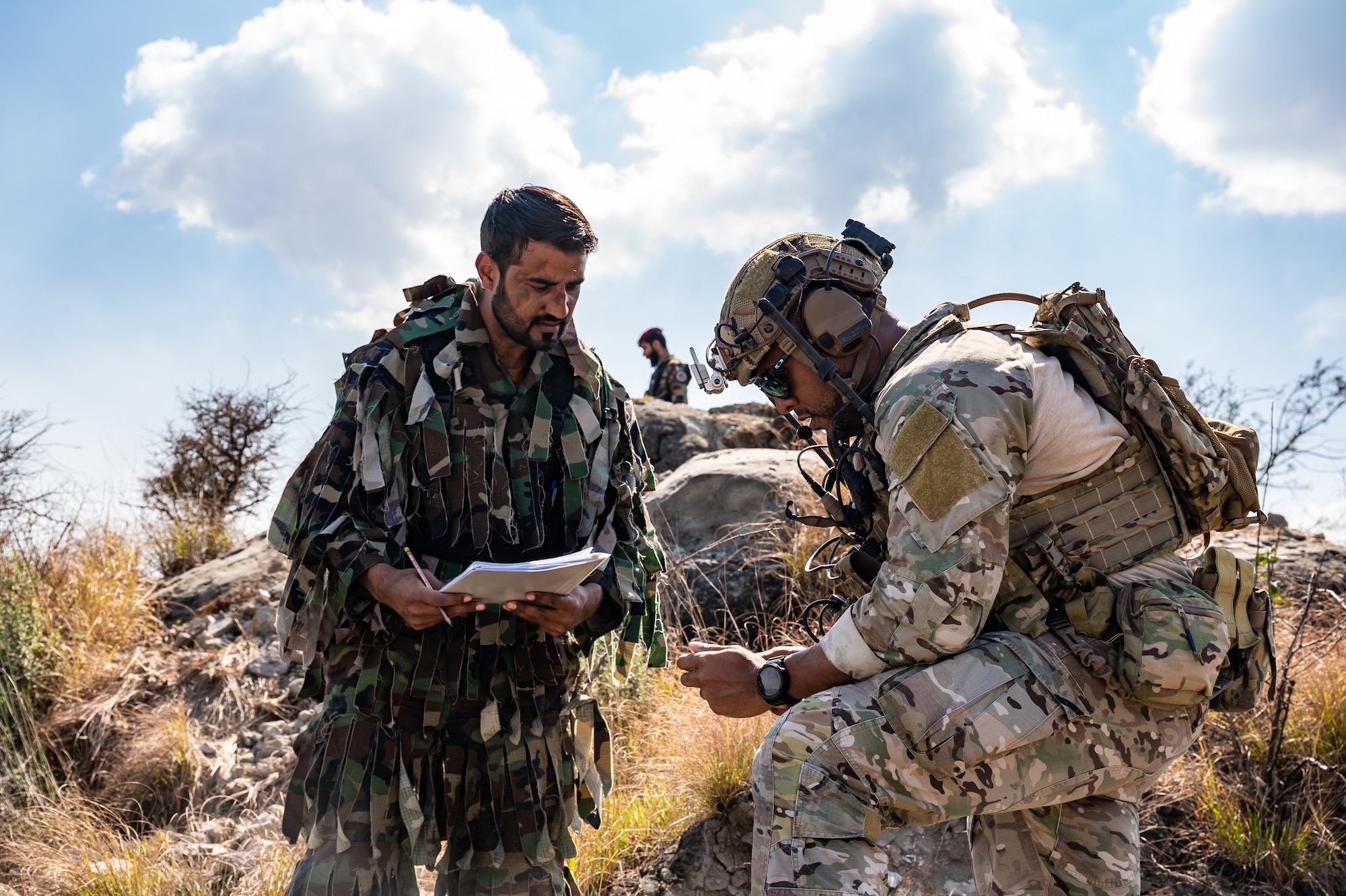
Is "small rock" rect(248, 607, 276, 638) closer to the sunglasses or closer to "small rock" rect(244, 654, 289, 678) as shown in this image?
"small rock" rect(244, 654, 289, 678)

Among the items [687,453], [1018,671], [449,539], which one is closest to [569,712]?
[449,539]

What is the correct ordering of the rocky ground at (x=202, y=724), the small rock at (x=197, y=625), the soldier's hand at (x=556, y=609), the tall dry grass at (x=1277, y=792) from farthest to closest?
the small rock at (x=197, y=625) < the rocky ground at (x=202, y=724) < the tall dry grass at (x=1277, y=792) < the soldier's hand at (x=556, y=609)

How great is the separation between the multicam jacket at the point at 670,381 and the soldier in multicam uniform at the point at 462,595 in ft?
25.9

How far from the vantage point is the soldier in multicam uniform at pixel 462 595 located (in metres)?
2.56

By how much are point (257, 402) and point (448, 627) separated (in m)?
8.58

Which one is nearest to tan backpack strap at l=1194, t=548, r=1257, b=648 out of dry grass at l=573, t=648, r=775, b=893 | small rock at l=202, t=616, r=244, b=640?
dry grass at l=573, t=648, r=775, b=893

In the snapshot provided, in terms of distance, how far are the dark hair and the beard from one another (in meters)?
0.11

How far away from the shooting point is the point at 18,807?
516 centimetres

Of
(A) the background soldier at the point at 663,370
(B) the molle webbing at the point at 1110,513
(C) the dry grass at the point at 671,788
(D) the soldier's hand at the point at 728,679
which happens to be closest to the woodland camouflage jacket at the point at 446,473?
(D) the soldier's hand at the point at 728,679

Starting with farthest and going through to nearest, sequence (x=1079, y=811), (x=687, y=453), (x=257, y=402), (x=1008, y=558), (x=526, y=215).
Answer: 1. (x=257, y=402)
2. (x=687, y=453)
3. (x=526, y=215)
4. (x=1079, y=811)
5. (x=1008, y=558)

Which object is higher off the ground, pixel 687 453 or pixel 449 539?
pixel 687 453

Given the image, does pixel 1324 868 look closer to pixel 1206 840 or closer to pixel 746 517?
pixel 1206 840

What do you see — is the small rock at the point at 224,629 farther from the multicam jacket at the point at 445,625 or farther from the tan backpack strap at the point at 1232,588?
the tan backpack strap at the point at 1232,588

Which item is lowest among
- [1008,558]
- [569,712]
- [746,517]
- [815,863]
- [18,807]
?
[18,807]
